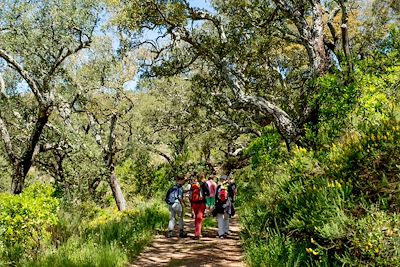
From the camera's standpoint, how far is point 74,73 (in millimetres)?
18531

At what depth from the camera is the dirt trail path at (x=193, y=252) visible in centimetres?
775

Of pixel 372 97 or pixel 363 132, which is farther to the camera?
pixel 372 97

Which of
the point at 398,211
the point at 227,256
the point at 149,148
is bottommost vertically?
the point at 227,256

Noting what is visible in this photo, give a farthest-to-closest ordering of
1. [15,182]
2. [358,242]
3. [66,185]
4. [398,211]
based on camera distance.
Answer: [66,185]
[15,182]
[398,211]
[358,242]

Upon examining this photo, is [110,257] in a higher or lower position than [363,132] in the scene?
lower

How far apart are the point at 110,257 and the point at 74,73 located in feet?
42.5

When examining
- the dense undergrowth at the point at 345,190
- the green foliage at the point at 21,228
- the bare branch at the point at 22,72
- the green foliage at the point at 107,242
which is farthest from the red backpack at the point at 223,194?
the bare branch at the point at 22,72

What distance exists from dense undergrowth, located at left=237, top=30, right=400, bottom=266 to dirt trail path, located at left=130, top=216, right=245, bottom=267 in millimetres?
555

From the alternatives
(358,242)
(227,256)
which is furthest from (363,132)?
(227,256)

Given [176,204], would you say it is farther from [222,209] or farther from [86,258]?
[86,258]

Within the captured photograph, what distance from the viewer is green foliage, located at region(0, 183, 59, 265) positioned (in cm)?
812

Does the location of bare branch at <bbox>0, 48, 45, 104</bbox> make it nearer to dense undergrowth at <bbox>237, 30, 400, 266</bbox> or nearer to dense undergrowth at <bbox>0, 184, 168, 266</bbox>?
dense undergrowth at <bbox>0, 184, 168, 266</bbox>

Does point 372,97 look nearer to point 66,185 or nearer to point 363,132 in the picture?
point 363,132

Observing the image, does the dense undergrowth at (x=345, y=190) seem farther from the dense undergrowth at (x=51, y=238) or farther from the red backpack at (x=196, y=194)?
the dense undergrowth at (x=51, y=238)
